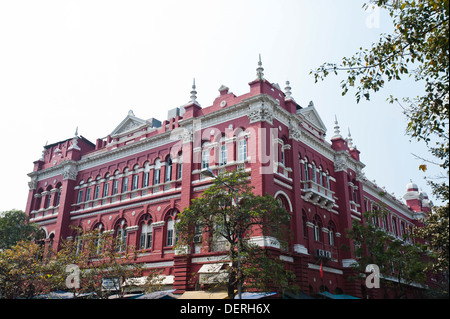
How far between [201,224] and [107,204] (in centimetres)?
1396

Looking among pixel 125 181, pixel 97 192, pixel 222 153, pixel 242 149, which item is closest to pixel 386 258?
pixel 242 149

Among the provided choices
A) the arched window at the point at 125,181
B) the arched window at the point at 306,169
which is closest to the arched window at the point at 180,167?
the arched window at the point at 125,181

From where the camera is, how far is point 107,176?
32938mm

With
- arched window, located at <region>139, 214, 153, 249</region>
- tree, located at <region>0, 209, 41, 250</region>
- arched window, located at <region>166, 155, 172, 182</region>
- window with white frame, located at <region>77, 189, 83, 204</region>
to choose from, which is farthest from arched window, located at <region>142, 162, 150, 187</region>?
tree, located at <region>0, 209, 41, 250</region>

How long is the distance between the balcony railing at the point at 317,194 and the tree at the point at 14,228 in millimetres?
21218

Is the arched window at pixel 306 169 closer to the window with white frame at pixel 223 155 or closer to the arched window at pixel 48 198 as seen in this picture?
the window with white frame at pixel 223 155

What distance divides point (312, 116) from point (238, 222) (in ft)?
52.5

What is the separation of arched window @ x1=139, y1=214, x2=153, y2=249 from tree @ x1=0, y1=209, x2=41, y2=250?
32.0ft

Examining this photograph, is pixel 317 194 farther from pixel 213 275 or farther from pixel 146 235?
pixel 146 235

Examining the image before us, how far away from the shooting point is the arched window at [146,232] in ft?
92.8

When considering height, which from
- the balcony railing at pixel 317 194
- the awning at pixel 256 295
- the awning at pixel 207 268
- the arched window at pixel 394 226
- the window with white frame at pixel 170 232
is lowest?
the awning at pixel 256 295

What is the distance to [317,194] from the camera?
90.4 ft
